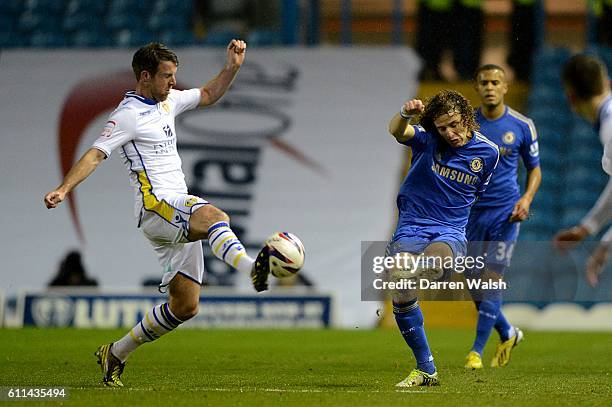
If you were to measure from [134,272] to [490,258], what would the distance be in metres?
9.08

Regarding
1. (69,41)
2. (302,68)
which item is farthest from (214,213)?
(69,41)

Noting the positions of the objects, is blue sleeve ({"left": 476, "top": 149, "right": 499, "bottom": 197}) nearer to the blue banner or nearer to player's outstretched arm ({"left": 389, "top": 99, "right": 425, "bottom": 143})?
player's outstretched arm ({"left": 389, "top": 99, "right": 425, "bottom": 143})

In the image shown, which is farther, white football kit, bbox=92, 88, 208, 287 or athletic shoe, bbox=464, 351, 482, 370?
athletic shoe, bbox=464, 351, 482, 370

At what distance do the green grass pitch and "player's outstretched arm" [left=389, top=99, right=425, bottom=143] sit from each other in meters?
1.65

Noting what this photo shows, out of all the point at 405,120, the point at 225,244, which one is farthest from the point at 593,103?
the point at 225,244

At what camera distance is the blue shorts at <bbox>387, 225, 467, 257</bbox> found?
324 inches

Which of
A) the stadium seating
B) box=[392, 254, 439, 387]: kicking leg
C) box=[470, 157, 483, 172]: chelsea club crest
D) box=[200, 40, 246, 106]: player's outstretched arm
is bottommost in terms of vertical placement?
box=[392, 254, 439, 387]: kicking leg

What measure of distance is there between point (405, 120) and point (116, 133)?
1.86m

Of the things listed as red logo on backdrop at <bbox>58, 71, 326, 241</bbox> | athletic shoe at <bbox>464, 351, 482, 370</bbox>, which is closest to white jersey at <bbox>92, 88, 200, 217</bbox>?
athletic shoe at <bbox>464, 351, 482, 370</bbox>

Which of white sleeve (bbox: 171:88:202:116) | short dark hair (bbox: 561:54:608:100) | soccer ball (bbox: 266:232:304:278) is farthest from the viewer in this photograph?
white sleeve (bbox: 171:88:202:116)

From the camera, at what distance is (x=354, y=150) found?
20125mm

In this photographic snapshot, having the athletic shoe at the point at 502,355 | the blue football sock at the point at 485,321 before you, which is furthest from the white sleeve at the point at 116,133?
the athletic shoe at the point at 502,355

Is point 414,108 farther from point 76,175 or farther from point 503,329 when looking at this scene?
point 503,329

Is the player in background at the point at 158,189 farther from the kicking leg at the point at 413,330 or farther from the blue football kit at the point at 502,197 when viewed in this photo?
the blue football kit at the point at 502,197
